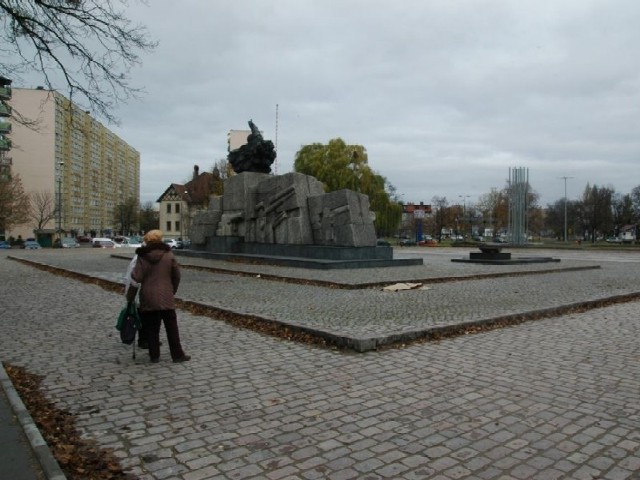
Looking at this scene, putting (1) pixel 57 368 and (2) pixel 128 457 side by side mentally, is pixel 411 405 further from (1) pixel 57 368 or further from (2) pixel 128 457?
(1) pixel 57 368

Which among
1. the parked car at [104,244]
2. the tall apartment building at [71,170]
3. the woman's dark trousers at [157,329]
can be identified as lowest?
the parked car at [104,244]

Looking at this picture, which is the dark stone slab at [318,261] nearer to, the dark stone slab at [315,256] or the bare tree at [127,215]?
the dark stone slab at [315,256]

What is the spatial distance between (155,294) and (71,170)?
100m

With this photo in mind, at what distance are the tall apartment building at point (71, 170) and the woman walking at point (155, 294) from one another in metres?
46.9

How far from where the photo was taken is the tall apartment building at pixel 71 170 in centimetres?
7294

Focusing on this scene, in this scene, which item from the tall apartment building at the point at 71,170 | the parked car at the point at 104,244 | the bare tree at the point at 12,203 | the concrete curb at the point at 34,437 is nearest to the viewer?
the concrete curb at the point at 34,437

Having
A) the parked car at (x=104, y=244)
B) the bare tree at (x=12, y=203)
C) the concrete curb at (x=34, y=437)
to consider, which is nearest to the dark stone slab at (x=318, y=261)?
the concrete curb at (x=34, y=437)

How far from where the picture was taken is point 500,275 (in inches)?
669

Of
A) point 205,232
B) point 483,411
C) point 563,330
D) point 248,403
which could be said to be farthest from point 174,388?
point 205,232

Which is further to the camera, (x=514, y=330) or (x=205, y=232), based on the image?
(x=205, y=232)

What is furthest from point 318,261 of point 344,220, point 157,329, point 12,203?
point 12,203

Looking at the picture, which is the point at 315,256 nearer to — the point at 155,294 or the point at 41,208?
the point at 155,294

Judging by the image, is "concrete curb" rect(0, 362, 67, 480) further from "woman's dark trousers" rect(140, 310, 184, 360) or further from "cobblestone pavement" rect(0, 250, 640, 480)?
"woman's dark trousers" rect(140, 310, 184, 360)

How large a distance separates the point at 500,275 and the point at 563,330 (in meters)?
9.32
